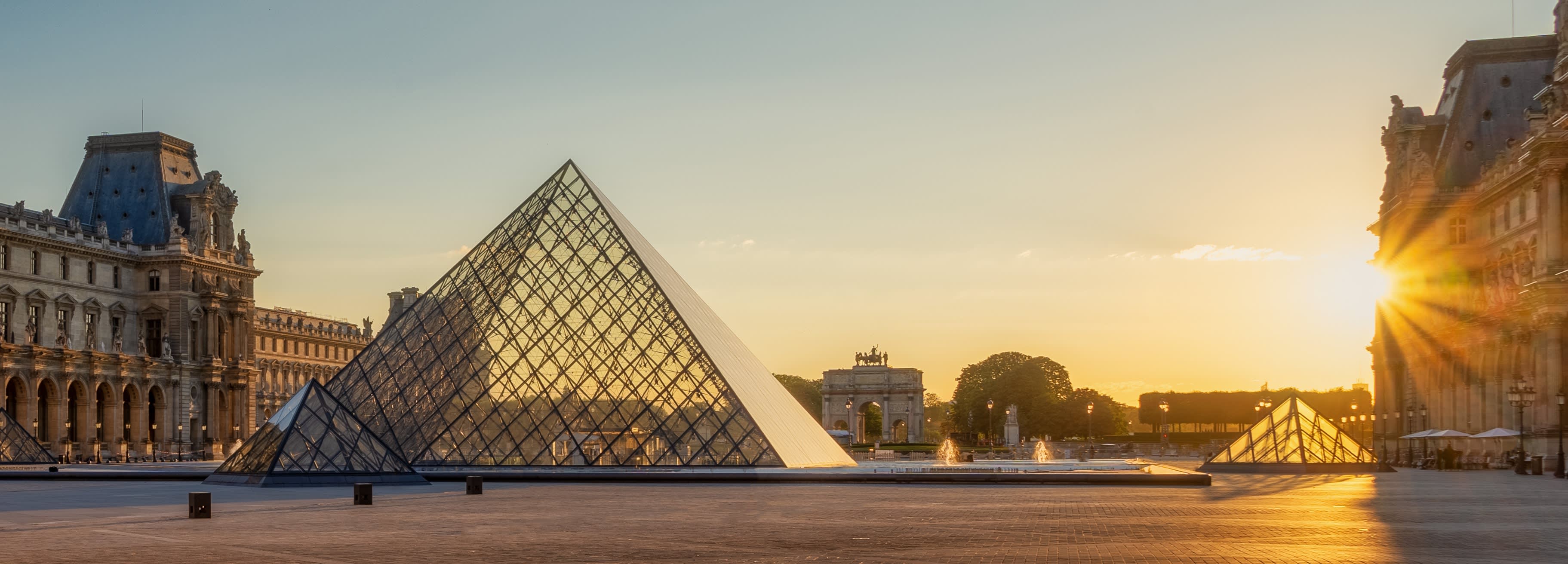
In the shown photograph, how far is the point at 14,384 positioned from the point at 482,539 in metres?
70.1

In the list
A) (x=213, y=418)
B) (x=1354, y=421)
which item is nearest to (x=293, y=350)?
(x=213, y=418)

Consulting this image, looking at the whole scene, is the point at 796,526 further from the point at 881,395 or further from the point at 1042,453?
the point at 881,395

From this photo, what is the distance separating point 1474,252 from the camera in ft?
208

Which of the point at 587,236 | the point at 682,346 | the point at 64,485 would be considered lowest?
the point at 64,485

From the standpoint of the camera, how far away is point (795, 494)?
29938 millimetres

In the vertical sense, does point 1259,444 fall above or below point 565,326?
below

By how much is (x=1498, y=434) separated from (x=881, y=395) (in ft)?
296

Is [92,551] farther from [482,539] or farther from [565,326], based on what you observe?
[565,326]

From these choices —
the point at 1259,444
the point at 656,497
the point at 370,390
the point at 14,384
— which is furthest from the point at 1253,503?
the point at 14,384

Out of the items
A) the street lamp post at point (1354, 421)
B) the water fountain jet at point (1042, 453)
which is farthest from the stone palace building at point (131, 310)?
the street lamp post at point (1354, 421)

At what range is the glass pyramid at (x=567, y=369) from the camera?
40.2 metres

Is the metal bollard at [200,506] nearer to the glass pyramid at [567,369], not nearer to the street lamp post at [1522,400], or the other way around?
the glass pyramid at [567,369]

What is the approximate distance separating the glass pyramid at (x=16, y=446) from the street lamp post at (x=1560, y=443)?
4960 cm

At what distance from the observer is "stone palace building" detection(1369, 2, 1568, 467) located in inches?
1998
